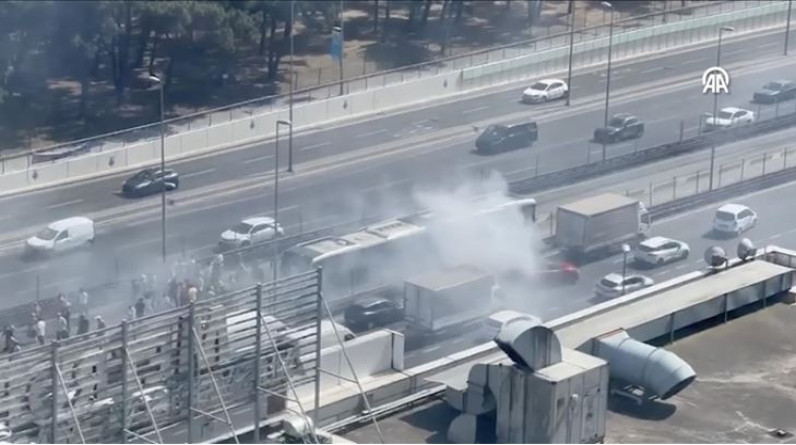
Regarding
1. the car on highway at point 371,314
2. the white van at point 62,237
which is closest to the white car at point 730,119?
the car on highway at point 371,314

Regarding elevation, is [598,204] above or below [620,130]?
above

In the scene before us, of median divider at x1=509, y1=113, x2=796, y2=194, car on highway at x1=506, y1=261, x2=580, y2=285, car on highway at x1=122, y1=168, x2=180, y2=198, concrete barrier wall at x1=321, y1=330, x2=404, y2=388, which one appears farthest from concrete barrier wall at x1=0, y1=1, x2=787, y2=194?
concrete barrier wall at x1=321, y1=330, x2=404, y2=388

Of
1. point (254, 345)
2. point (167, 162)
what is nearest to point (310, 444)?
point (254, 345)

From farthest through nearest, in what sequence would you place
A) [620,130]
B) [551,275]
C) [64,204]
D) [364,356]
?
[620,130] < [64,204] < [551,275] < [364,356]

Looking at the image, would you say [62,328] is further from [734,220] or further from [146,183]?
[734,220]

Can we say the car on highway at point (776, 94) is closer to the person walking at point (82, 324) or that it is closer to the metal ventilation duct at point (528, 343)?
the person walking at point (82, 324)

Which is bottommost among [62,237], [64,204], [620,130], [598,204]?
[64,204]

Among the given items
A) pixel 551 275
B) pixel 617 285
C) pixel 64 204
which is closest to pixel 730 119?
pixel 551 275

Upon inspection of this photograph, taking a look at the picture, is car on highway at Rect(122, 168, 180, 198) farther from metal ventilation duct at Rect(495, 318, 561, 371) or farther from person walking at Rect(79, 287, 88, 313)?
metal ventilation duct at Rect(495, 318, 561, 371)
